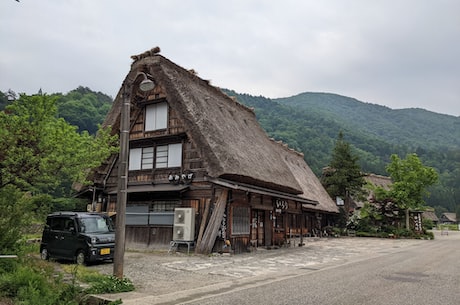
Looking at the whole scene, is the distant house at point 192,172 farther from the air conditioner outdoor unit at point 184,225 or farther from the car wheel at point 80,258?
the car wheel at point 80,258

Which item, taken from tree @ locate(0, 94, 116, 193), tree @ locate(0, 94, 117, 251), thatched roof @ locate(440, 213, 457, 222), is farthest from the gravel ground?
thatched roof @ locate(440, 213, 457, 222)

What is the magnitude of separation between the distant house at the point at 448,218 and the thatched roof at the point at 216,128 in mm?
84560

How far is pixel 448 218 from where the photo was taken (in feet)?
286

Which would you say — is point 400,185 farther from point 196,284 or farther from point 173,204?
point 196,284

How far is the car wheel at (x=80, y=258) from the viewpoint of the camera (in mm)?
10812

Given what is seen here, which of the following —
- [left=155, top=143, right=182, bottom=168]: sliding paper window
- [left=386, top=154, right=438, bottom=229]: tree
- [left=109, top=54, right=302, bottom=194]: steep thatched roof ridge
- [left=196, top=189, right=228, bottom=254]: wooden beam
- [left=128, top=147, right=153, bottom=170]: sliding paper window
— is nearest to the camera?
[left=196, top=189, right=228, bottom=254]: wooden beam

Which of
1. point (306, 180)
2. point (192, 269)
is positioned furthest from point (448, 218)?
point (192, 269)

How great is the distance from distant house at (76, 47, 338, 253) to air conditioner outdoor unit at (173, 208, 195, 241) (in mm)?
308

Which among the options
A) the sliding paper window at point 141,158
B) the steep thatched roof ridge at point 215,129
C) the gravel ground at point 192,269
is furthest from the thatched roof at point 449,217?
the sliding paper window at point 141,158

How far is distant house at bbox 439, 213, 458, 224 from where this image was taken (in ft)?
283

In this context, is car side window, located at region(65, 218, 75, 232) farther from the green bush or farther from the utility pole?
the green bush

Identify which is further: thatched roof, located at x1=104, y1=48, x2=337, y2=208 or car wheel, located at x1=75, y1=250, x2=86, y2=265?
thatched roof, located at x1=104, y1=48, x2=337, y2=208

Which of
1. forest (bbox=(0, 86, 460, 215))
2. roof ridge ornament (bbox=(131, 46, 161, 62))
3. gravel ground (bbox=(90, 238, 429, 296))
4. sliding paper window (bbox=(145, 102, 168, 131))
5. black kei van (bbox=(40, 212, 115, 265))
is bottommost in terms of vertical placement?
gravel ground (bbox=(90, 238, 429, 296))

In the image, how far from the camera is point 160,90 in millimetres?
17234
